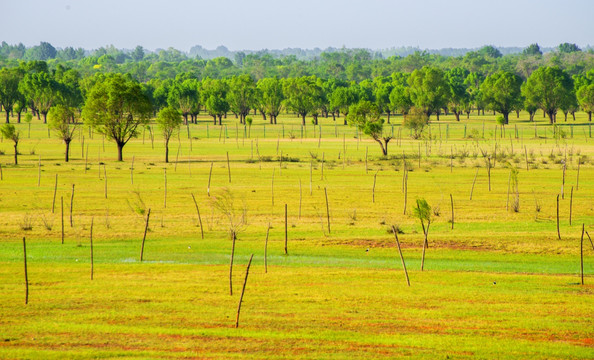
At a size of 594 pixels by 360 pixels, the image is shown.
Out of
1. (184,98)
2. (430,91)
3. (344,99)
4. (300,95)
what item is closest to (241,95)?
(300,95)

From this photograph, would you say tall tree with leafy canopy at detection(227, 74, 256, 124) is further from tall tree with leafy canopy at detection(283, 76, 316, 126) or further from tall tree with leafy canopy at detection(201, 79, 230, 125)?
tall tree with leafy canopy at detection(283, 76, 316, 126)

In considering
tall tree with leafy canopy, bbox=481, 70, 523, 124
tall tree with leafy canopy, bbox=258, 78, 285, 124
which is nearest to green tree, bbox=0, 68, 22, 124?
tall tree with leafy canopy, bbox=258, 78, 285, 124

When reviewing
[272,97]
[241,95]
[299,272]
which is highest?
[241,95]

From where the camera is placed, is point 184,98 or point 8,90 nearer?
point 184,98

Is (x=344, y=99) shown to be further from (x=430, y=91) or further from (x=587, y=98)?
A: (x=587, y=98)

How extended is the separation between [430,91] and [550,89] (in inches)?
1006

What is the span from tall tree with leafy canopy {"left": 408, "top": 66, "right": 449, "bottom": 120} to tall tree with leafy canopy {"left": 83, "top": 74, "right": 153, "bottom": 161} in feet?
298

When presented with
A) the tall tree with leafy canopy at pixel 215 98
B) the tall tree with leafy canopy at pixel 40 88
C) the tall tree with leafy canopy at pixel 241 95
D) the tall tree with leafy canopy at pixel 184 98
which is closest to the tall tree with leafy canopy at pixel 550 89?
the tall tree with leafy canopy at pixel 241 95

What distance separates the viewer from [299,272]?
29.9m

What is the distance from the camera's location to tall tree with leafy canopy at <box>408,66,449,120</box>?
165 metres

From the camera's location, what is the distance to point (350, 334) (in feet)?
69.6

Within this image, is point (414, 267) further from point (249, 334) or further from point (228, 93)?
point (228, 93)

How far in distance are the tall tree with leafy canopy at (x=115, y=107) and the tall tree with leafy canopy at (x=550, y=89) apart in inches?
3835

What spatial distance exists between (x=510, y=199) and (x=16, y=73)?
148 meters
